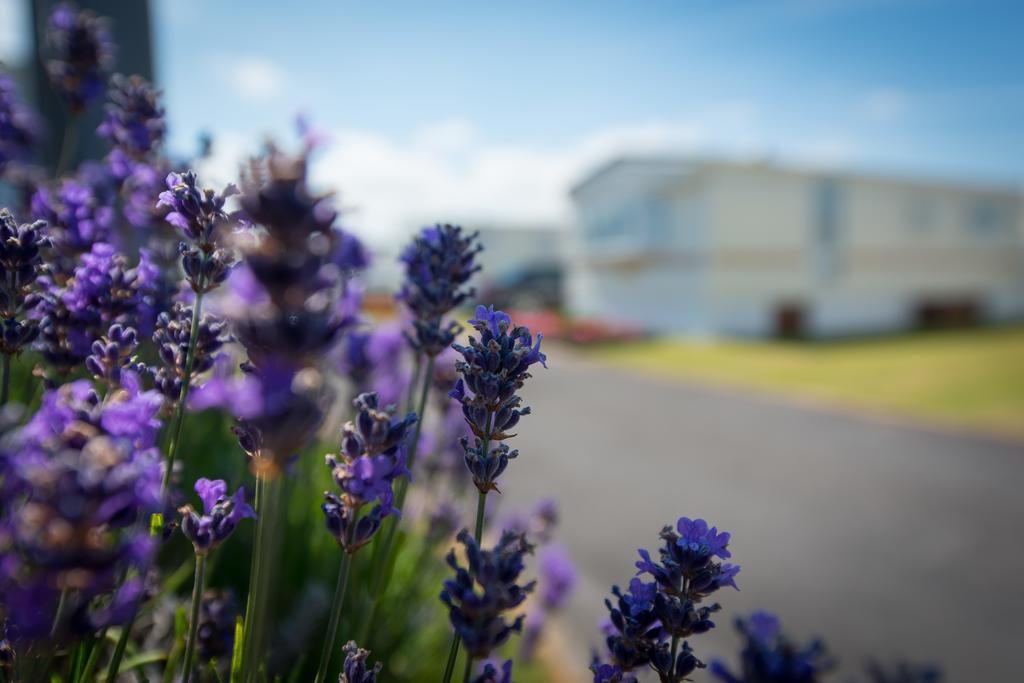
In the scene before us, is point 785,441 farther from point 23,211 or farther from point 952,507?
point 23,211

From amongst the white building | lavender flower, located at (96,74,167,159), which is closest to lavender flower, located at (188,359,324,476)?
lavender flower, located at (96,74,167,159)

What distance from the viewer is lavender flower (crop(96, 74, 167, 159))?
176cm

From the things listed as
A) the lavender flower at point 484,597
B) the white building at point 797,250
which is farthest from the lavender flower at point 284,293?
the white building at point 797,250

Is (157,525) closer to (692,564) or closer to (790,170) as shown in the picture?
(692,564)

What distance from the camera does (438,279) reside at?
4.62 ft

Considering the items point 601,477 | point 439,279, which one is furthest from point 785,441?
point 439,279

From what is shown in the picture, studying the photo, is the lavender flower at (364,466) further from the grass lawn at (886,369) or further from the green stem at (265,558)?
the grass lawn at (886,369)

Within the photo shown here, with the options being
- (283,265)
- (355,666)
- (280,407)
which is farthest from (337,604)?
(283,265)

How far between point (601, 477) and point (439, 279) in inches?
287

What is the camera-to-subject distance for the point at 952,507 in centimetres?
730

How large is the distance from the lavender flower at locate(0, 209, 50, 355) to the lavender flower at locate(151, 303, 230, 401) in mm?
200

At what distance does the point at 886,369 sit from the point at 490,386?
661 inches

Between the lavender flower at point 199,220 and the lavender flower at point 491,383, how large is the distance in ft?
1.33

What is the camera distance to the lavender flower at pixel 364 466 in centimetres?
88
